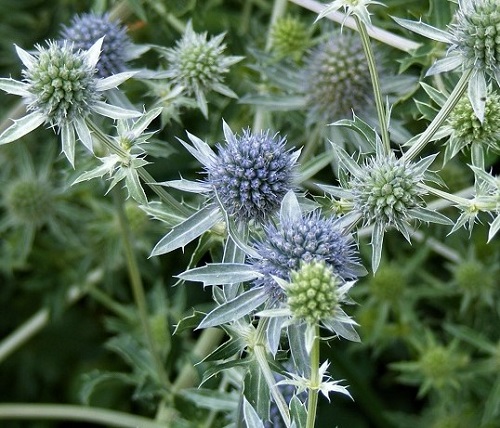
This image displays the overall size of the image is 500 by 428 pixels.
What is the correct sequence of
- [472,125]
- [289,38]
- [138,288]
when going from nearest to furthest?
1. [472,125]
2. [138,288]
3. [289,38]

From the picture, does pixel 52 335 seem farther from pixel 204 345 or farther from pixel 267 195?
pixel 267 195

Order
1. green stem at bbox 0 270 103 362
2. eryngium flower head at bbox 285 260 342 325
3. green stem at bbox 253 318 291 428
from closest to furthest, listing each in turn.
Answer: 1. eryngium flower head at bbox 285 260 342 325
2. green stem at bbox 253 318 291 428
3. green stem at bbox 0 270 103 362

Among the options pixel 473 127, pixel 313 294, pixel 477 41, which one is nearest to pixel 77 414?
pixel 313 294

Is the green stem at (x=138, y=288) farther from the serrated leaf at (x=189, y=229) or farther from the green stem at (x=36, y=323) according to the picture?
the green stem at (x=36, y=323)

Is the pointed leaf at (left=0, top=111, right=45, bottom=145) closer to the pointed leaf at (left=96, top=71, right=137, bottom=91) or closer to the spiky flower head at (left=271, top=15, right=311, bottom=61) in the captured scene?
the pointed leaf at (left=96, top=71, right=137, bottom=91)

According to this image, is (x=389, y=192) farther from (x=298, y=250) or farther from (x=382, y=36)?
(x=382, y=36)

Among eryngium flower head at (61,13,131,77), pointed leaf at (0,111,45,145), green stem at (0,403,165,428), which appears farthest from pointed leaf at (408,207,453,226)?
green stem at (0,403,165,428)

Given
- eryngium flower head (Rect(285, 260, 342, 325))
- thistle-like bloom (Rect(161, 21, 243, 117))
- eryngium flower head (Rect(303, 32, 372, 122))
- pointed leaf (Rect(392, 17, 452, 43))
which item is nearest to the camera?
eryngium flower head (Rect(285, 260, 342, 325))
